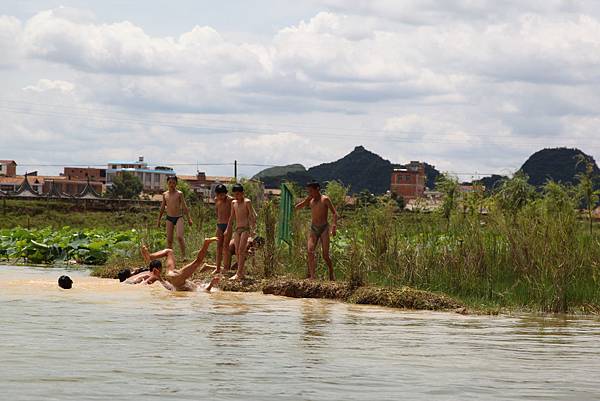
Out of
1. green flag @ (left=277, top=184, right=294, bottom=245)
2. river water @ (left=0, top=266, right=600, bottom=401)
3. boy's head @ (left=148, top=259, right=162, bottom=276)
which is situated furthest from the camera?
green flag @ (left=277, top=184, right=294, bottom=245)

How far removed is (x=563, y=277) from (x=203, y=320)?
499 cm

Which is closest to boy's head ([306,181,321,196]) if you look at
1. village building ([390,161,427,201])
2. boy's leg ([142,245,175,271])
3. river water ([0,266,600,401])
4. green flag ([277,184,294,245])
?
green flag ([277,184,294,245])

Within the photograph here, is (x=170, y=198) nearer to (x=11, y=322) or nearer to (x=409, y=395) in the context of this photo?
(x=11, y=322)

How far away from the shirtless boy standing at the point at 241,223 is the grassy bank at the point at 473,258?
0.48m

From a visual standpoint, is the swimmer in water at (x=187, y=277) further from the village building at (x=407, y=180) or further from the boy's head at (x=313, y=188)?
the village building at (x=407, y=180)

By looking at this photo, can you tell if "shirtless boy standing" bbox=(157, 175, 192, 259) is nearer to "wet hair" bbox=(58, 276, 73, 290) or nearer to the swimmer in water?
the swimmer in water

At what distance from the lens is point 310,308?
43.6ft

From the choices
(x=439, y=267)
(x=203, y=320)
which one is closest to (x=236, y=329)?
(x=203, y=320)

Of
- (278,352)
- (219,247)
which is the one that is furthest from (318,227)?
(278,352)

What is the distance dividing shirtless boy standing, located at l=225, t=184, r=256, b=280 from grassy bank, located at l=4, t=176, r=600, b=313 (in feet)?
1.56

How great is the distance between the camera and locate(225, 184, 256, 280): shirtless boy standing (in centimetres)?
1568

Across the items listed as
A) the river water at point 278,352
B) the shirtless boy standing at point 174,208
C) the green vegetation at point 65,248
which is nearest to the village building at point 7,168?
the green vegetation at point 65,248

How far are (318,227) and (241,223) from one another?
1213 millimetres

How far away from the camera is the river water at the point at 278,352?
733cm
